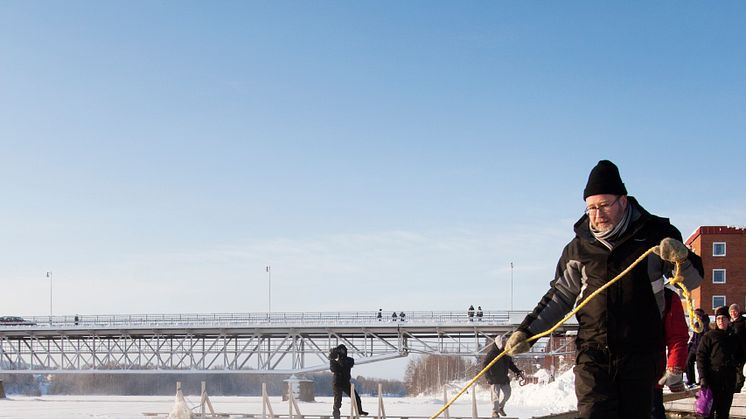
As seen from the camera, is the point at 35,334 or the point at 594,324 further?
the point at 35,334

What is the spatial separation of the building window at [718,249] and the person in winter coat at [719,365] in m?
51.3

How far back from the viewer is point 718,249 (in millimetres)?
60000

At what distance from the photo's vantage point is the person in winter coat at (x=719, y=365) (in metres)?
11.5

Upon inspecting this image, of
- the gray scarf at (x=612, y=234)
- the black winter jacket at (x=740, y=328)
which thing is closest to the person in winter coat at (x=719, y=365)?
the black winter jacket at (x=740, y=328)

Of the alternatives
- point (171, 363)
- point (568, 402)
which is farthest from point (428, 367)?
point (568, 402)

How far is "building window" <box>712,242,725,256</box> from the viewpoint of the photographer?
59.9 meters

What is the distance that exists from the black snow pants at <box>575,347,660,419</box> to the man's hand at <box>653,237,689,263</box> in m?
0.61

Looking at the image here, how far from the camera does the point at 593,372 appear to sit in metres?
5.35

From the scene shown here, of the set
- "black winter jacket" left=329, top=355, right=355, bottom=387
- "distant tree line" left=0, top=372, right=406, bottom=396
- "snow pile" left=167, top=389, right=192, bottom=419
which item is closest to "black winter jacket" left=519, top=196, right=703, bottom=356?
"black winter jacket" left=329, top=355, right=355, bottom=387

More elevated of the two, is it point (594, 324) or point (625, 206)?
point (625, 206)

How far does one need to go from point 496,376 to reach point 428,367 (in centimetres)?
10536

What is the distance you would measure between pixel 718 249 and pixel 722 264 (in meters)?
0.99

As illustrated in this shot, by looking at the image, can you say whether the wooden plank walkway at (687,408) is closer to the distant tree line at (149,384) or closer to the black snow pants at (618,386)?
the black snow pants at (618,386)

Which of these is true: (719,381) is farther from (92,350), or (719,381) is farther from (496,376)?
(92,350)
